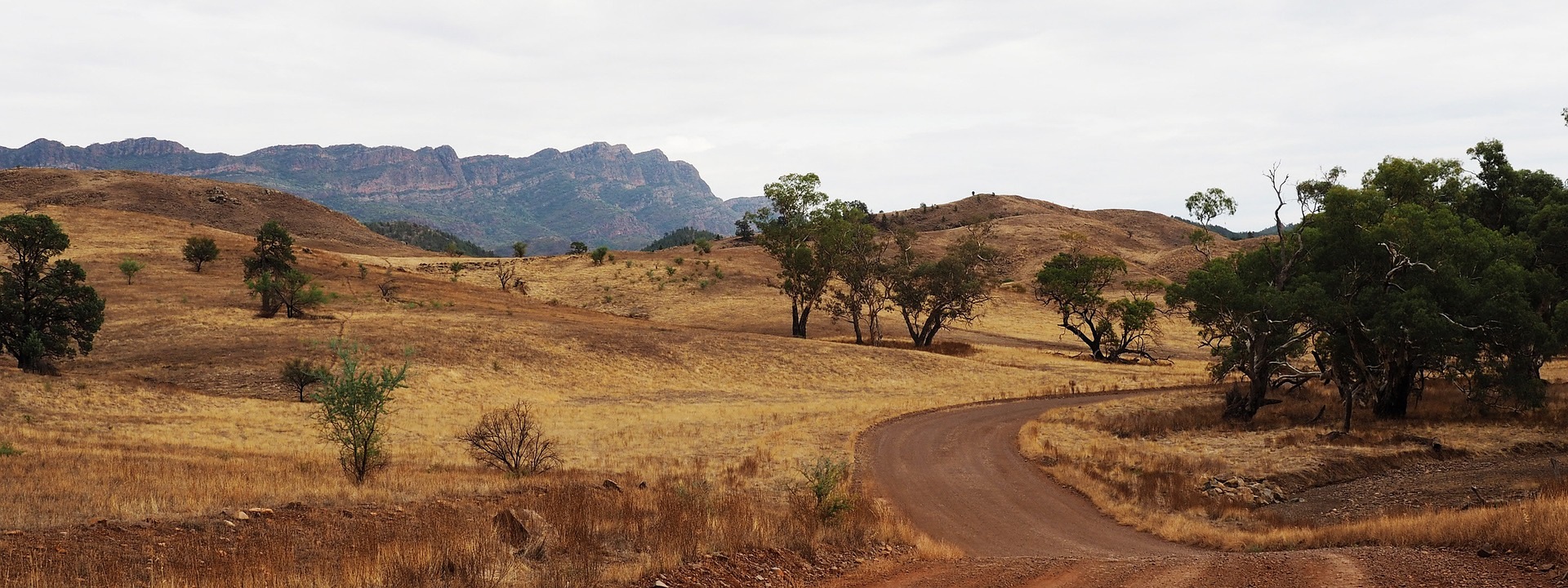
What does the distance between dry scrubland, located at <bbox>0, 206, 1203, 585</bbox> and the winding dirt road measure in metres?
2.16

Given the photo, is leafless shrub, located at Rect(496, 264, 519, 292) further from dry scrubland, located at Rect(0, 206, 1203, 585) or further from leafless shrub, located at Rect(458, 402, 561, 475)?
leafless shrub, located at Rect(458, 402, 561, 475)

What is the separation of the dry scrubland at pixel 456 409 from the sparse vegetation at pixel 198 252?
4.26ft

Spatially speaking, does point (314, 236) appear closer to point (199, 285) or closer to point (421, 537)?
point (199, 285)

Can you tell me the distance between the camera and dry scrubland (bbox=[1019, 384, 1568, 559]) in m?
13.8

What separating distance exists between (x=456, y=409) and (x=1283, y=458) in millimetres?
35992

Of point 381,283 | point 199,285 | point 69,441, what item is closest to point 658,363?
point 69,441

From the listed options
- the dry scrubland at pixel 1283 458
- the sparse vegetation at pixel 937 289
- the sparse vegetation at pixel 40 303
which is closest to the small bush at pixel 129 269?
the sparse vegetation at pixel 40 303

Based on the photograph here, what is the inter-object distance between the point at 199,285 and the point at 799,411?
2340 inches

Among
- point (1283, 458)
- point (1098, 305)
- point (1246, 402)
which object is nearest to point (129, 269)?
point (1246, 402)

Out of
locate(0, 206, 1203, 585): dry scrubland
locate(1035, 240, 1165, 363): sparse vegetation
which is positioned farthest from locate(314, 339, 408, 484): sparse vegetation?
locate(1035, 240, 1165, 363): sparse vegetation

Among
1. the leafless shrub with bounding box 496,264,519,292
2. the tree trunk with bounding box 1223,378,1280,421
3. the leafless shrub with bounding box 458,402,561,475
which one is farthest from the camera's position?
the leafless shrub with bounding box 496,264,519,292

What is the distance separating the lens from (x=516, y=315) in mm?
66375

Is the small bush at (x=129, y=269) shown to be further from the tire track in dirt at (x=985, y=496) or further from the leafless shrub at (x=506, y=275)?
the tire track in dirt at (x=985, y=496)

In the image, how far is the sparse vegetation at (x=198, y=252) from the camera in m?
77.7
